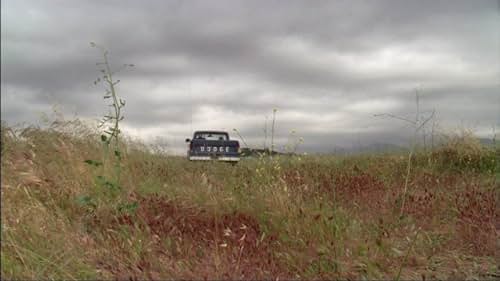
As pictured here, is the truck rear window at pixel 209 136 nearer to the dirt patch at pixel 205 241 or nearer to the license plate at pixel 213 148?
the license plate at pixel 213 148

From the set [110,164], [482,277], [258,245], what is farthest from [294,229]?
[110,164]

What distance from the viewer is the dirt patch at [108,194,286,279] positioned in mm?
2480

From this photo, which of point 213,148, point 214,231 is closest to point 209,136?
point 213,148

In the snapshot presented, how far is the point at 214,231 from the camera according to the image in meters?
3.17

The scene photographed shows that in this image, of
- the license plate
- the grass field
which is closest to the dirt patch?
the grass field

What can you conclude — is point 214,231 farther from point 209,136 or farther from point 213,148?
point 209,136

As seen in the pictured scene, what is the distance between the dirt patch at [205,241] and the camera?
97.7 inches

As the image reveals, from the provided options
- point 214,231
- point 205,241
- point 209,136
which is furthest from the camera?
point 209,136

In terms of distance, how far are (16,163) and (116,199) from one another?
62.1 inches

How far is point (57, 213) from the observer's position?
326 centimetres

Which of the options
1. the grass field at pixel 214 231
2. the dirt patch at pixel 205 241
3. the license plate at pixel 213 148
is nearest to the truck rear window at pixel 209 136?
the license plate at pixel 213 148

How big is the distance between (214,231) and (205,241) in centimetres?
20

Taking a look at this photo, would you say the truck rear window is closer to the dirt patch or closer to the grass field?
the grass field

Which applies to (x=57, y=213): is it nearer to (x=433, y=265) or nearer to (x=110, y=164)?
(x=110, y=164)
